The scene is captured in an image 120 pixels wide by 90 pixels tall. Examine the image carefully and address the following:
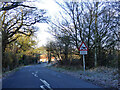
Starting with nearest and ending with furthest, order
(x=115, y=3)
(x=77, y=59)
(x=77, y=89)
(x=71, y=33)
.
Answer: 1. (x=77, y=89)
2. (x=115, y=3)
3. (x=71, y=33)
4. (x=77, y=59)

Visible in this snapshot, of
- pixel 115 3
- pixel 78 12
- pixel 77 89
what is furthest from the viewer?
pixel 78 12

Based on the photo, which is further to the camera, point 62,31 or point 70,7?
point 62,31

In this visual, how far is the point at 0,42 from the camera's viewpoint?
2144 centimetres

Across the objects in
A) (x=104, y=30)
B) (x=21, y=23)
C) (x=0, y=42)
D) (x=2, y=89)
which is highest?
(x=21, y=23)

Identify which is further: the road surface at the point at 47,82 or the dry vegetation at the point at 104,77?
the dry vegetation at the point at 104,77

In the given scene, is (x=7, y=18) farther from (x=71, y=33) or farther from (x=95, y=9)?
(x=95, y=9)

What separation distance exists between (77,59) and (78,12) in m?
8.13

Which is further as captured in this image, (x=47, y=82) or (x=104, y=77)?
(x=104, y=77)

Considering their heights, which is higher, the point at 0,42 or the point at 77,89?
the point at 0,42

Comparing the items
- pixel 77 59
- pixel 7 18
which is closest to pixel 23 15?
pixel 7 18

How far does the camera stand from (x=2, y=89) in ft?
28.1

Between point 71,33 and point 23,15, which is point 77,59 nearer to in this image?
point 71,33

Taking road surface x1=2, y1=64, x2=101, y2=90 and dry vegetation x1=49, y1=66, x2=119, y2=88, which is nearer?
road surface x1=2, y1=64, x2=101, y2=90

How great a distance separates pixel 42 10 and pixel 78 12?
5328 millimetres
